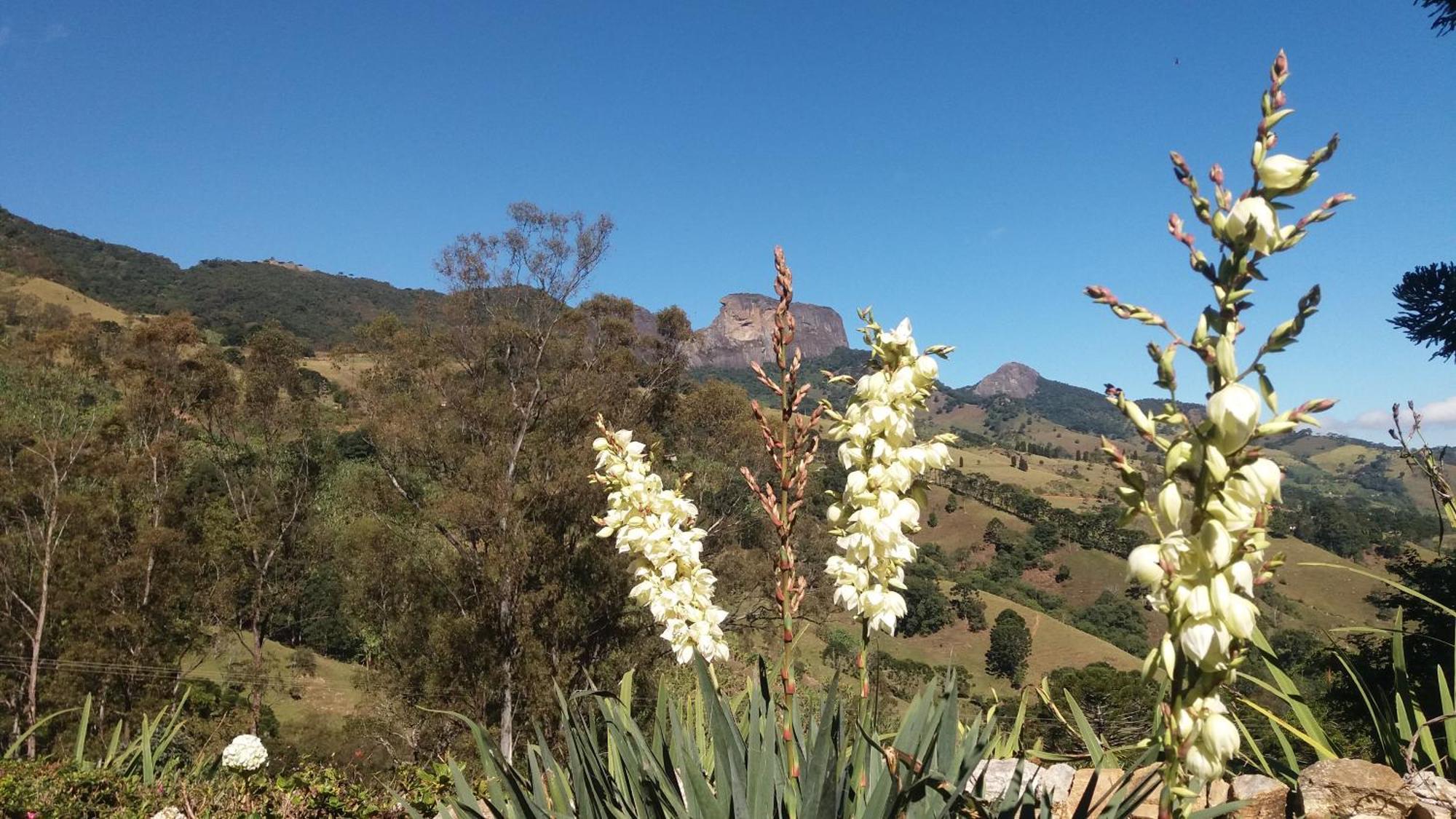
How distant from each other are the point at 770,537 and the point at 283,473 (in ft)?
45.0

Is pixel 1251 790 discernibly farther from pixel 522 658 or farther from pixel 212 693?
pixel 212 693

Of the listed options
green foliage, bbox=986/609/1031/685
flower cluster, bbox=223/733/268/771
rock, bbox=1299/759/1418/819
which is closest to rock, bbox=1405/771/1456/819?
rock, bbox=1299/759/1418/819

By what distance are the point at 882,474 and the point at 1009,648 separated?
156 ft

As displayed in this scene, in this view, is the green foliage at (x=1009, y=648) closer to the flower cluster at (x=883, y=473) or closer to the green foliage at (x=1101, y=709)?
the green foliage at (x=1101, y=709)

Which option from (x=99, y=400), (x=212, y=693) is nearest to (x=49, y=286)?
(x=99, y=400)

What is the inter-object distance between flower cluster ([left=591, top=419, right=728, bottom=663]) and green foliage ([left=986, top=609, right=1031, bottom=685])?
144 ft

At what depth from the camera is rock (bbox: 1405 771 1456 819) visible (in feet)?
5.74

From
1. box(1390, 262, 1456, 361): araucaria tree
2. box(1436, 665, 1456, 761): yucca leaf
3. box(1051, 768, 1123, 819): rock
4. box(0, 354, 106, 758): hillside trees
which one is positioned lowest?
box(0, 354, 106, 758): hillside trees

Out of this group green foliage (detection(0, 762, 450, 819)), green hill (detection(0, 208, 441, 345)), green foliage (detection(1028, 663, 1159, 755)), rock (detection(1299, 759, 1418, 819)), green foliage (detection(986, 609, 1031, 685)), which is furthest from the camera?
green hill (detection(0, 208, 441, 345))

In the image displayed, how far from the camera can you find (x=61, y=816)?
3.23 m

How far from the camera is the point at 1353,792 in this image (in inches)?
75.0

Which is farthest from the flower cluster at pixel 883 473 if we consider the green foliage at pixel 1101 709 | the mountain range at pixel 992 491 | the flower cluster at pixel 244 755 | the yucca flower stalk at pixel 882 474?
the mountain range at pixel 992 491

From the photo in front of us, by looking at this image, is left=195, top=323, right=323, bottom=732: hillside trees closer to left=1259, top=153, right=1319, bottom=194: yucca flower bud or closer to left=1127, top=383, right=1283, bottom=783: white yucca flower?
left=1127, top=383, right=1283, bottom=783: white yucca flower

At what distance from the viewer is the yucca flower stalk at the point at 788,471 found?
1586 mm
